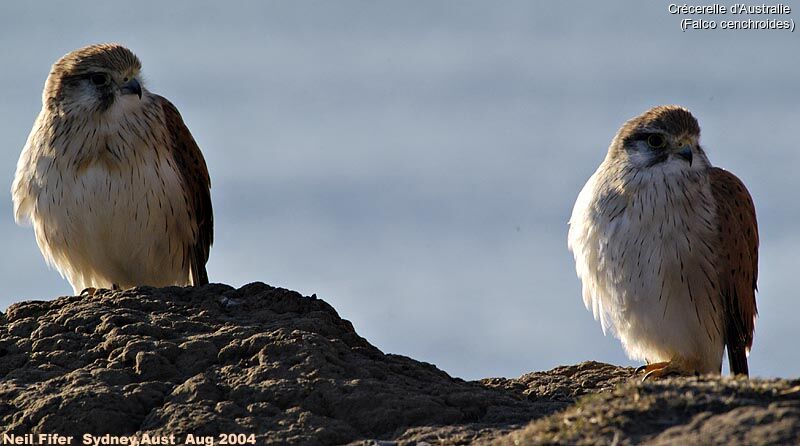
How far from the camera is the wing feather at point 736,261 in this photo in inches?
420

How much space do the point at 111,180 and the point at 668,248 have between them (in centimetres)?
413

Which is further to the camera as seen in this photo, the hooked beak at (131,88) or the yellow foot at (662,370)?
the hooked beak at (131,88)

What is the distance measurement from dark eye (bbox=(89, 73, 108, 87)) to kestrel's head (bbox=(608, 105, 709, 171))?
3976 mm

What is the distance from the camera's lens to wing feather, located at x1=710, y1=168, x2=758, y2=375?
10.7 m

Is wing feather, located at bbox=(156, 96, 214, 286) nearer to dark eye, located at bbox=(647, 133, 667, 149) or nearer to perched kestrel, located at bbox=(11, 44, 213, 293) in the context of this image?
perched kestrel, located at bbox=(11, 44, 213, 293)

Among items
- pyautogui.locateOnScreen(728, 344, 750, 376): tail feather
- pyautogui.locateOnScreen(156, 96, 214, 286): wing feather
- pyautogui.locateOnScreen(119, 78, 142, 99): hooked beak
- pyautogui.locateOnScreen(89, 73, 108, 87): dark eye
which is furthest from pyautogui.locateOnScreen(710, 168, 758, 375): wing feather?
pyautogui.locateOnScreen(89, 73, 108, 87): dark eye

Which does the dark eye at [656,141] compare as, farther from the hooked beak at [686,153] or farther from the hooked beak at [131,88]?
the hooked beak at [131,88]

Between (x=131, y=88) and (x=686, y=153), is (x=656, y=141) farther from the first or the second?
(x=131, y=88)

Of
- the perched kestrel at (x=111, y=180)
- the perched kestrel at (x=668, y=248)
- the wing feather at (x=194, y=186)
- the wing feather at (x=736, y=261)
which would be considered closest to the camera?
the perched kestrel at (x=668, y=248)

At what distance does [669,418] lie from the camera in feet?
21.3

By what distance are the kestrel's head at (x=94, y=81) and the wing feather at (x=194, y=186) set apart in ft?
1.09

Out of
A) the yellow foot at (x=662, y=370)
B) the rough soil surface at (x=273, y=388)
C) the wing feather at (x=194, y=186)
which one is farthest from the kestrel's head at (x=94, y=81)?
the yellow foot at (x=662, y=370)

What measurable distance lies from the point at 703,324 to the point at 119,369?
4537 mm

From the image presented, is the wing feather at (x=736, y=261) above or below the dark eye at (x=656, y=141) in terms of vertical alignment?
below
